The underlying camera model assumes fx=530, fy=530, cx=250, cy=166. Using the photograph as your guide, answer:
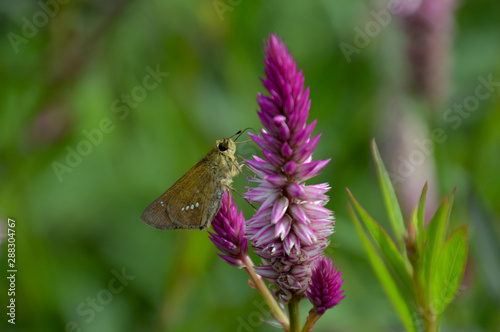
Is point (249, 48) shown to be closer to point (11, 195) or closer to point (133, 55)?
point (133, 55)

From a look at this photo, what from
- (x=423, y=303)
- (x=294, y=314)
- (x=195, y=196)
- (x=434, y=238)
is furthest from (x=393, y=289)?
(x=195, y=196)

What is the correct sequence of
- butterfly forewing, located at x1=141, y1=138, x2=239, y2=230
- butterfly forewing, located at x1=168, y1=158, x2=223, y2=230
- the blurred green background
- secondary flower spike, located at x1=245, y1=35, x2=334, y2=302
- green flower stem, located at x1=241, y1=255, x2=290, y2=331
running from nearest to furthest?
secondary flower spike, located at x1=245, y1=35, x2=334, y2=302, green flower stem, located at x1=241, y1=255, x2=290, y2=331, butterfly forewing, located at x1=168, y1=158, x2=223, y2=230, butterfly forewing, located at x1=141, y1=138, x2=239, y2=230, the blurred green background

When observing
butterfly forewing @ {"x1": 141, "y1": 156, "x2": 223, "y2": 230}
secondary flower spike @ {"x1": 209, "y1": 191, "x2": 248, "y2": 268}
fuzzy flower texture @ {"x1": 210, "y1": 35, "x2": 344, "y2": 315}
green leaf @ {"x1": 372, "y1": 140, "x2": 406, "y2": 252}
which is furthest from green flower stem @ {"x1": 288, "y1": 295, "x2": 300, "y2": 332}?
butterfly forewing @ {"x1": 141, "y1": 156, "x2": 223, "y2": 230}

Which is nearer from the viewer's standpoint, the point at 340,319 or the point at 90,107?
the point at 340,319

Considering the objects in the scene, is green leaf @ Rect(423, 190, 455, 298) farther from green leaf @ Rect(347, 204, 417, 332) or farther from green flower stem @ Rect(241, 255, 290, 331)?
green flower stem @ Rect(241, 255, 290, 331)

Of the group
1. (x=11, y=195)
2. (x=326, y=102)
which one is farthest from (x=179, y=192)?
(x=326, y=102)

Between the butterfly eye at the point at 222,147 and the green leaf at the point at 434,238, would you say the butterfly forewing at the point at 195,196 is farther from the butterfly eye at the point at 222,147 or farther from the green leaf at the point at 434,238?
the green leaf at the point at 434,238
